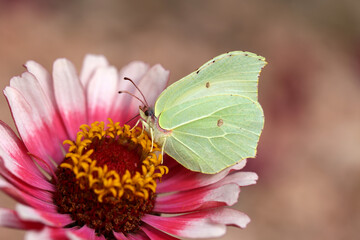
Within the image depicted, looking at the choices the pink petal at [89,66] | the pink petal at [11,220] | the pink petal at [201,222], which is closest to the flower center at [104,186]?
the pink petal at [201,222]

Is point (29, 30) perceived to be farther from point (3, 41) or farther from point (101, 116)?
point (101, 116)

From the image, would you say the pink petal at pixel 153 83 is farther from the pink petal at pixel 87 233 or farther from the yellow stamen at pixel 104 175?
the pink petal at pixel 87 233

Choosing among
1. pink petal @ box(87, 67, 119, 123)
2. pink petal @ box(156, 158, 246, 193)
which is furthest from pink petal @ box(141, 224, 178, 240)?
pink petal @ box(87, 67, 119, 123)

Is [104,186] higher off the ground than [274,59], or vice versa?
[274,59]

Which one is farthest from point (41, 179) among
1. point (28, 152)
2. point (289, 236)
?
point (289, 236)

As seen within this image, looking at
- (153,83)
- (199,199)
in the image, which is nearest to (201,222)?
(199,199)

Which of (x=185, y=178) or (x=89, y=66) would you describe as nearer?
(x=185, y=178)

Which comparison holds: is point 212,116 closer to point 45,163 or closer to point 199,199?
point 199,199
